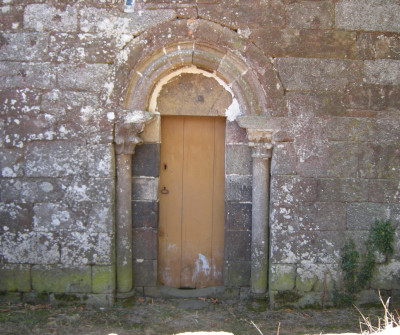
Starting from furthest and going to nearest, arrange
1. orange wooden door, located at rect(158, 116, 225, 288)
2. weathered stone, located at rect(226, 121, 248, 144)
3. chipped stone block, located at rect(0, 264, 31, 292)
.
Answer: orange wooden door, located at rect(158, 116, 225, 288) → weathered stone, located at rect(226, 121, 248, 144) → chipped stone block, located at rect(0, 264, 31, 292)

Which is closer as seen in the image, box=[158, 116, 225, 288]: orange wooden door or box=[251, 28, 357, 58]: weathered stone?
box=[251, 28, 357, 58]: weathered stone

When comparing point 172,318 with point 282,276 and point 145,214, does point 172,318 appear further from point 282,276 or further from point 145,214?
point 282,276

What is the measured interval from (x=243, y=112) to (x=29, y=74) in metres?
2.28

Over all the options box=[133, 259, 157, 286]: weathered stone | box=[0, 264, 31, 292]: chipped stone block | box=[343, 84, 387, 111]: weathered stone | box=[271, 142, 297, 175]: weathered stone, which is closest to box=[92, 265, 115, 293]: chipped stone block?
box=[133, 259, 157, 286]: weathered stone

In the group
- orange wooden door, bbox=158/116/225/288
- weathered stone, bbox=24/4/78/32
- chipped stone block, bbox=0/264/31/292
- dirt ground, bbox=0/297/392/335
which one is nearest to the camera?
dirt ground, bbox=0/297/392/335

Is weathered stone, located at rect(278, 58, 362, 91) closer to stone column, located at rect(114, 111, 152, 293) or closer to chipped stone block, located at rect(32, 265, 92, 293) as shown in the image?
stone column, located at rect(114, 111, 152, 293)

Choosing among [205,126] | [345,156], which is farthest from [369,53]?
[205,126]

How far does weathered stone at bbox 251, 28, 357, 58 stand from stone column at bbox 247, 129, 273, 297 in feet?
3.33

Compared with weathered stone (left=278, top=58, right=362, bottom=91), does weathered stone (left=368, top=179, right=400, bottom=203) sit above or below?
below

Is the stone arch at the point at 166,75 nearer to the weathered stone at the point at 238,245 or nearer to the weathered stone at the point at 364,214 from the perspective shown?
the weathered stone at the point at 238,245

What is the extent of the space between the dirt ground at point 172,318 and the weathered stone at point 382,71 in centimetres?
244

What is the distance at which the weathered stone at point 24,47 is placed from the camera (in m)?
4.05

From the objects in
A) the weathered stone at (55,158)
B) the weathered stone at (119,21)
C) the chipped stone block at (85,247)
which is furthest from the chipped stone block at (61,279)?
the weathered stone at (119,21)

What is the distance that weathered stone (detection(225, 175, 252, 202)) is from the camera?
14.2 feet
